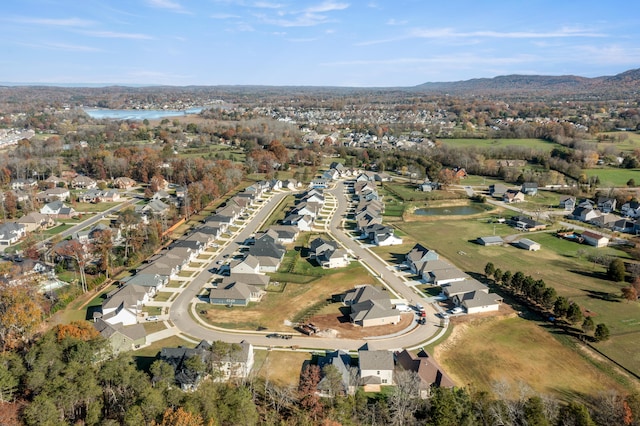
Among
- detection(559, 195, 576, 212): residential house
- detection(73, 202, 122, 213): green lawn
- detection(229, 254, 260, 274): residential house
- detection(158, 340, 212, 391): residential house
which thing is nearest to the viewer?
detection(158, 340, 212, 391): residential house

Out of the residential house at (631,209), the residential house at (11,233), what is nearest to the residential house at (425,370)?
the residential house at (11,233)

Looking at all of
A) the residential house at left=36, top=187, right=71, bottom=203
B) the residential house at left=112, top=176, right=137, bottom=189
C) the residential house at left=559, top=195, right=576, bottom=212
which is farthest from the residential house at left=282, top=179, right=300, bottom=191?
the residential house at left=559, top=195, right=576, bottom=212

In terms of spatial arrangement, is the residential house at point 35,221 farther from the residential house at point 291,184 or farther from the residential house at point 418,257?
the residential house at point 418,257

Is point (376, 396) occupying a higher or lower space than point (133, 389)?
lower

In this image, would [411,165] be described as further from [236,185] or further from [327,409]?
[327,409]

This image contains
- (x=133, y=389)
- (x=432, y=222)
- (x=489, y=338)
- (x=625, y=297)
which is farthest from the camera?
(x=432, y=222)

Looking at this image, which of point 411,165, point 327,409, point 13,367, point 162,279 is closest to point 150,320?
point 162,279

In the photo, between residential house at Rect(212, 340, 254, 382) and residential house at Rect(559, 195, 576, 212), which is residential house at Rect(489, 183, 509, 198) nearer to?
residential house at Rect(559, 195, 576, 212)

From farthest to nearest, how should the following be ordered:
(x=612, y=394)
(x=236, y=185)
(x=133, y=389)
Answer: (x=236, y=185)
(x=612, y=394)
(x=133, y=389)

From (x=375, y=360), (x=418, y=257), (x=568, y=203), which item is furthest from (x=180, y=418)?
(x=568, y=203)
